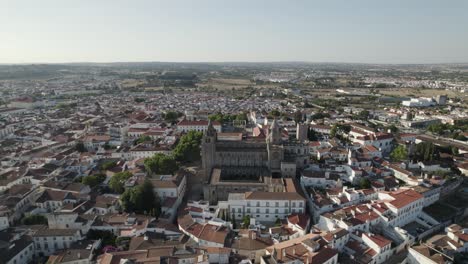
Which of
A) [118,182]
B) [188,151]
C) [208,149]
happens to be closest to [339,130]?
[188,151]

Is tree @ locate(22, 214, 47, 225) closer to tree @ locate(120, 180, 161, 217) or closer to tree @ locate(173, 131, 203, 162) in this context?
tree @ locate(120, 180, 161, 217)

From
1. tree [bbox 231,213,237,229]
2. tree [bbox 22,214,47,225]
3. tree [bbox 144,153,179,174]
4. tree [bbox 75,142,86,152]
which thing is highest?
tree [bbox 144,153,179,174]

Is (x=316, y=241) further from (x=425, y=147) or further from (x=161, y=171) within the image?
(x=425, y=147)

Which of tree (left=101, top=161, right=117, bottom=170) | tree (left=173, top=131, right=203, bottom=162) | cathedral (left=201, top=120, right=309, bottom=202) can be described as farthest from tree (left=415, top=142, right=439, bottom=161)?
tree (left=101, top=161, right=117, bottom=170)

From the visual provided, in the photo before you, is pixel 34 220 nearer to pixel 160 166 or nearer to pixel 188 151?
pixel 160 166

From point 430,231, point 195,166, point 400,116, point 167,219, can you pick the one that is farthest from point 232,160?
point 400,116

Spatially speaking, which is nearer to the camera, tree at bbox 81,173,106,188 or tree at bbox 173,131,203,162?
tree at bbox 81,173,106,188
